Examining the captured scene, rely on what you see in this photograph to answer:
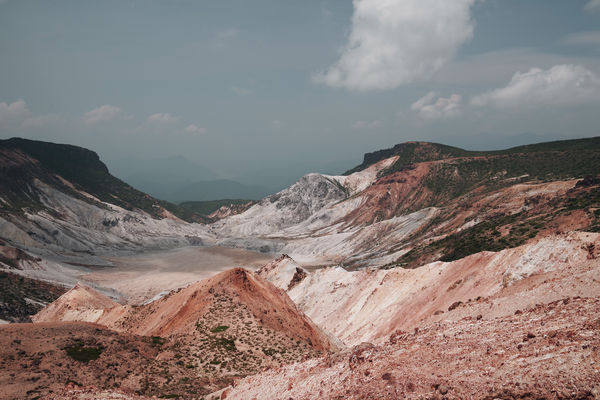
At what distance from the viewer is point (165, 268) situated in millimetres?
114750

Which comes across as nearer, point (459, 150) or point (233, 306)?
point (233, 306)

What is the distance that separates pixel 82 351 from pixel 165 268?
3834 inches

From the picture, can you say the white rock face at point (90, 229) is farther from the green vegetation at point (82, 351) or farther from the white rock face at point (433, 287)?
the green vegetation at point (82, 351)

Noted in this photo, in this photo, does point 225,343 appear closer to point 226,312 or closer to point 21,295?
point 226,312

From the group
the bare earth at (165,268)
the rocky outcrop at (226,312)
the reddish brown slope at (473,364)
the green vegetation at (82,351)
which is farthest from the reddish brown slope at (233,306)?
the bare earth at (165,268)

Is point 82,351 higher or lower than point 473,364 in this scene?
lower

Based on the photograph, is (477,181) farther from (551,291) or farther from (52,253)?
(52,253)

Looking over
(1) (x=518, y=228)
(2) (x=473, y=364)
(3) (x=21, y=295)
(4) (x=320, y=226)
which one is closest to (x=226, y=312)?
(2) (x=473, y=364)

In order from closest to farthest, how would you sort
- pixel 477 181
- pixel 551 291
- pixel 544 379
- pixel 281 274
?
pixel 544 379 < pixel 551 291 < pixel 281 274 < pixel 477 181

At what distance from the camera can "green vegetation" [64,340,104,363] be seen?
21.5 meters

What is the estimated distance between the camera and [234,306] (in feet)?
103

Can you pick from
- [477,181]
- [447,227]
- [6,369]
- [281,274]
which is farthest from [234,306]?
[477,181]

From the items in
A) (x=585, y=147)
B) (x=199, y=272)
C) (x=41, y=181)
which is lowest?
(x=199, y=272)

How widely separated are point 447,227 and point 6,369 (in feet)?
289
